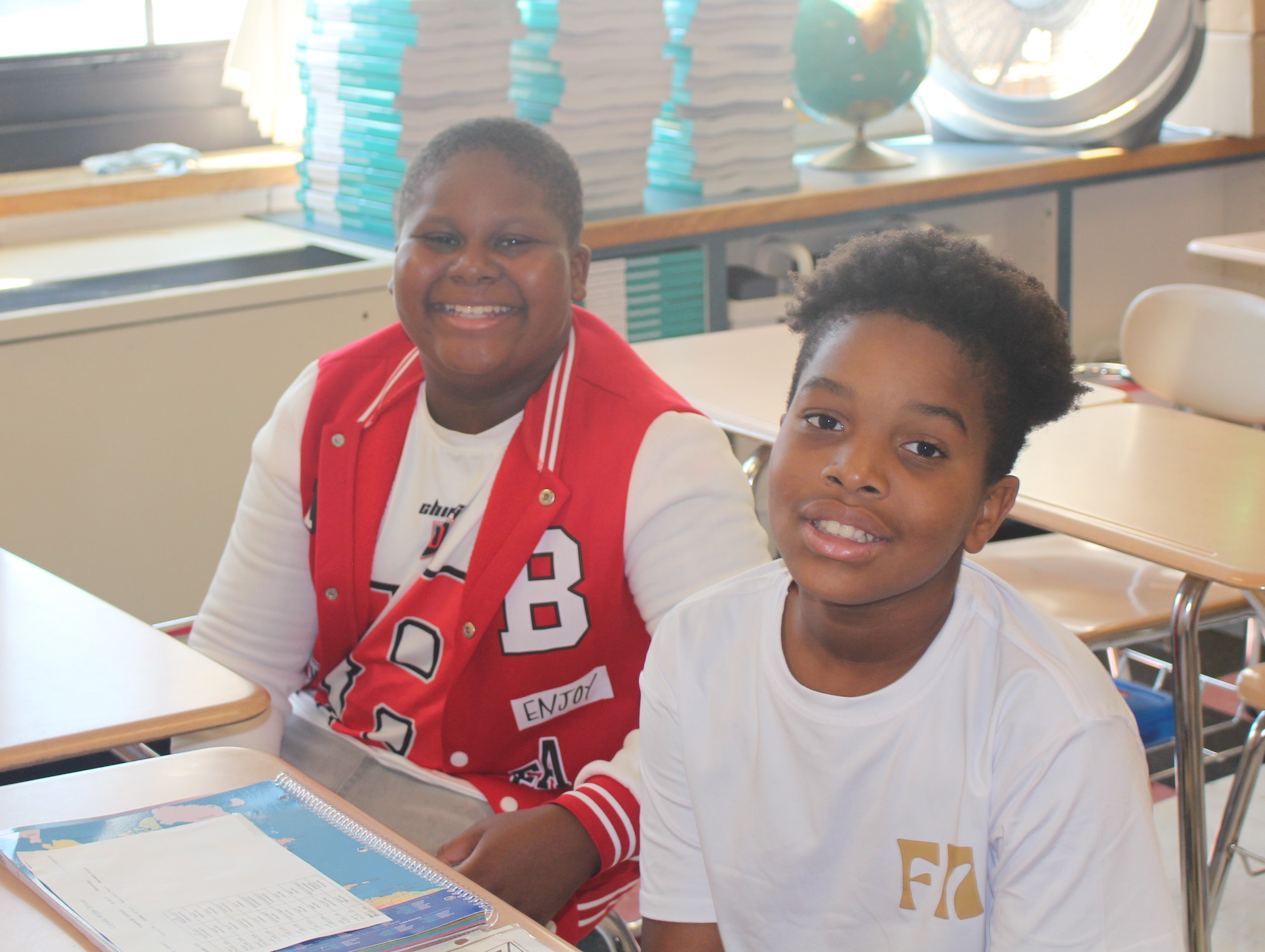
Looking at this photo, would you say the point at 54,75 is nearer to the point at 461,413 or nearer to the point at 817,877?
the point at 461,413

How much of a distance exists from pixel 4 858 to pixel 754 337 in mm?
1712

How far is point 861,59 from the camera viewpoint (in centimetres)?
296

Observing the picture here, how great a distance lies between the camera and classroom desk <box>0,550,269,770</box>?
0.98 metres

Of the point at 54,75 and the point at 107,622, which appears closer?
the point at 107,622

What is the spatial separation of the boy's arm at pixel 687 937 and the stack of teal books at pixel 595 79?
1.82m

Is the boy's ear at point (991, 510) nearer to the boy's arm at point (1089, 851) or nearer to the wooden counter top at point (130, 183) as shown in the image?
the boy's arm at point (1089, 851)

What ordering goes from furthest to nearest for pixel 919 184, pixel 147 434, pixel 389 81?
1. pixel 919 184
2. pixel 389 81
3. pixel 147 434

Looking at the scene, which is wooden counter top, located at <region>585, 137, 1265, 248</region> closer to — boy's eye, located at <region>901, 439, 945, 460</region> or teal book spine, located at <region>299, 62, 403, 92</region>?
teal book spine, located at <region>299, 62, 403, 92</region>

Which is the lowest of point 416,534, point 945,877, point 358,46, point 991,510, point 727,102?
point 945,877

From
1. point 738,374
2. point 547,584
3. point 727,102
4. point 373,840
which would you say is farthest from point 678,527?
point 727,102

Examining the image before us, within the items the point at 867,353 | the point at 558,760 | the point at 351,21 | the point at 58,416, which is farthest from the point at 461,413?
the point at 351,21

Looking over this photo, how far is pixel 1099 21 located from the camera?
9.93 ft

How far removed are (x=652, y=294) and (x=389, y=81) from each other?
0.63m

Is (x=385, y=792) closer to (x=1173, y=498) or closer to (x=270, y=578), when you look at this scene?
(x=270, y=578)
